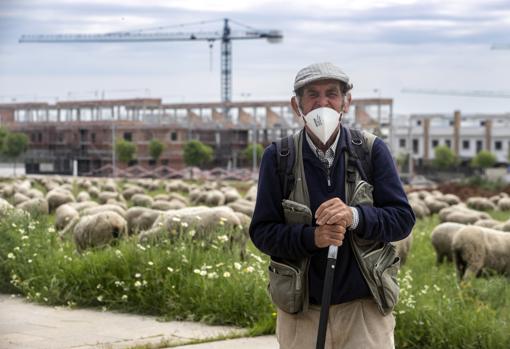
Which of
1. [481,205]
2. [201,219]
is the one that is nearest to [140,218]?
[201,219]

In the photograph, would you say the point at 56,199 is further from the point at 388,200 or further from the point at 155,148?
the point at 155,148

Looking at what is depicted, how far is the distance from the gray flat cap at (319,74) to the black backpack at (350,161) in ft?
0.87

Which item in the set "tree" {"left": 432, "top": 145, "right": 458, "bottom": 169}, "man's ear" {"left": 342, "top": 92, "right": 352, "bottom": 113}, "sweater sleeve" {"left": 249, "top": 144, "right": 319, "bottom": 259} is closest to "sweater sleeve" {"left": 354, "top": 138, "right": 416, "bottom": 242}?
"man's ear" {"left": 342, "top": 92, "right": 352, "bottom": 113}

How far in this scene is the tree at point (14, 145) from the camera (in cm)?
9406

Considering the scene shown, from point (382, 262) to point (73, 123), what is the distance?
111m

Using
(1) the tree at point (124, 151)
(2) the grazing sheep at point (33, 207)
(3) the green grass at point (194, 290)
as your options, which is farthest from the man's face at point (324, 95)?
(1) the tree at point (124, 151)

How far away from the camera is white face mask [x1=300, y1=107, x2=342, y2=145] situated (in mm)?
4539

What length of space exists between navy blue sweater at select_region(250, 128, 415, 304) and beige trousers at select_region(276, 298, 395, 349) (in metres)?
0.06

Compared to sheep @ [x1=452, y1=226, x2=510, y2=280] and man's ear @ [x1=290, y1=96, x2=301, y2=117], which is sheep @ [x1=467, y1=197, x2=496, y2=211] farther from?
man's ear @ [x1=290, y1=96, x2=301, y2=117]

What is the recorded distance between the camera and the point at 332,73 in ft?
15.1

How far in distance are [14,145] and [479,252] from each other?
84.5m

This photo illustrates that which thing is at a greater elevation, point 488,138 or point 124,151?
point 488,138

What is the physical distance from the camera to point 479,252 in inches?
628

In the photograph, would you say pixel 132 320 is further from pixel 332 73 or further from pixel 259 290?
pixel 332 73
